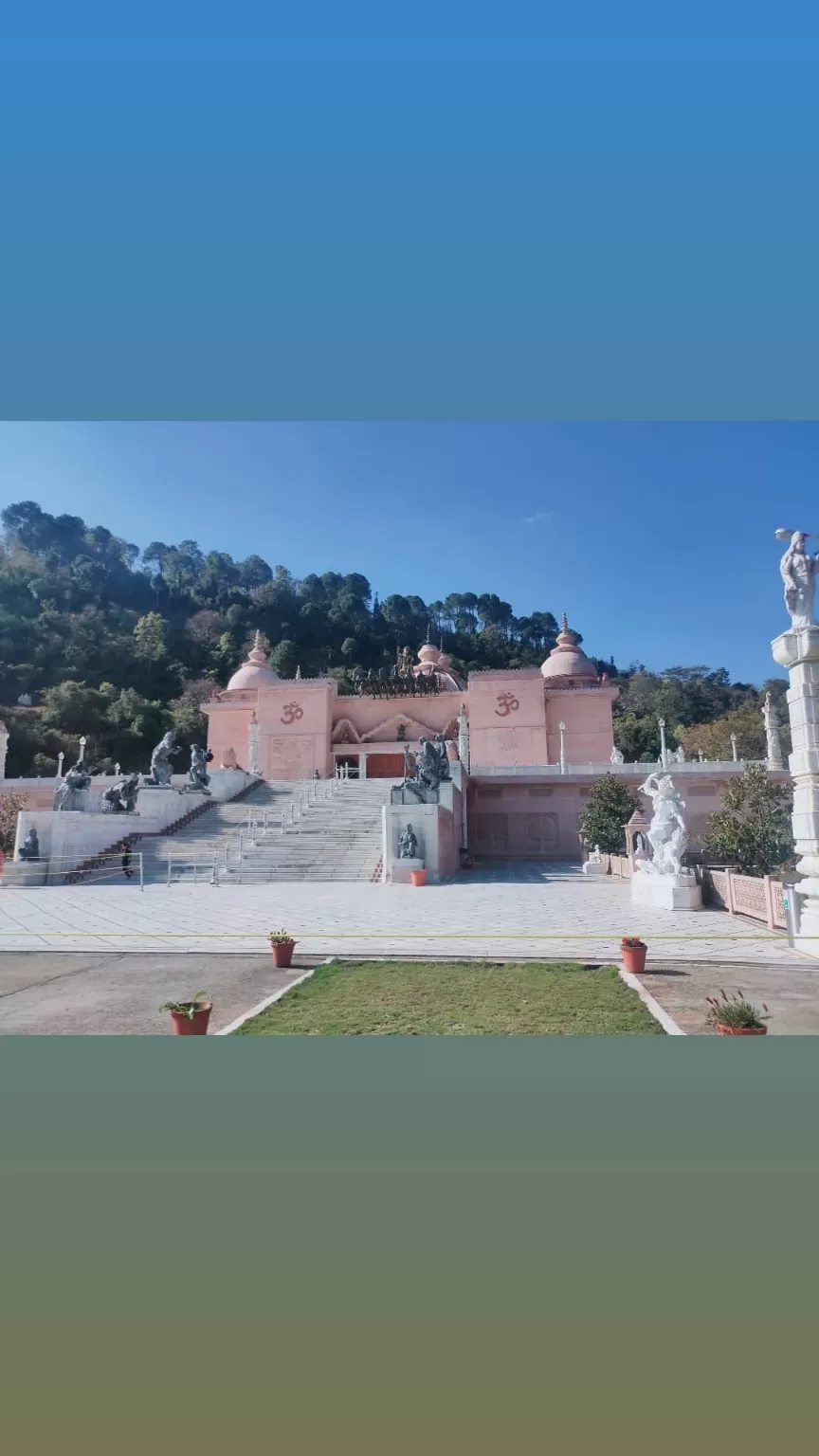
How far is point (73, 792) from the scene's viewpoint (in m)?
14.5

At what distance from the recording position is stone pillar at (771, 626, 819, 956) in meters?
5.52

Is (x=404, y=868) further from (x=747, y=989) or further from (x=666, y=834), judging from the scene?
(x=747, y=989)

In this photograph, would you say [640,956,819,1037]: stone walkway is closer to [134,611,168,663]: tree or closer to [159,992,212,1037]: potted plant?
[159,992,212,1037]: potted plant

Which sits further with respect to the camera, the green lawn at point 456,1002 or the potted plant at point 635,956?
the potted plant at point 635,956

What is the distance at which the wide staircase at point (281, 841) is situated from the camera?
1230 cm

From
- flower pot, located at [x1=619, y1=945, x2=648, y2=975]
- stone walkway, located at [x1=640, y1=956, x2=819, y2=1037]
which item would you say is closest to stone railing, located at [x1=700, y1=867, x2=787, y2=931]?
stone walkway, located at [x1=640, y1=956, x2=819, y2=1037]

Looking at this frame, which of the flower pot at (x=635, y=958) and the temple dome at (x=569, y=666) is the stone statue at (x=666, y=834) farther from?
the temple dome at (x=569, y=666)

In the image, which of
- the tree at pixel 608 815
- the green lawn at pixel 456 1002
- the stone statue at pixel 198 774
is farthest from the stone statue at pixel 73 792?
the green lawn at pixel 456 1002

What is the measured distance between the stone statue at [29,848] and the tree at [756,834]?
11.9m

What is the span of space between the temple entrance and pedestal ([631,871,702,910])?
16.4 metres

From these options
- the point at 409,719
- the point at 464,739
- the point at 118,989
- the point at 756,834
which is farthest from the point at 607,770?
the point at 118,989

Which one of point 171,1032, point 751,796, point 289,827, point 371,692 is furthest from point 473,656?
point 171,1032

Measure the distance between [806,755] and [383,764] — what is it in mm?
20399

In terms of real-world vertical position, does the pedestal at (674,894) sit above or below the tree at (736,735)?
below
